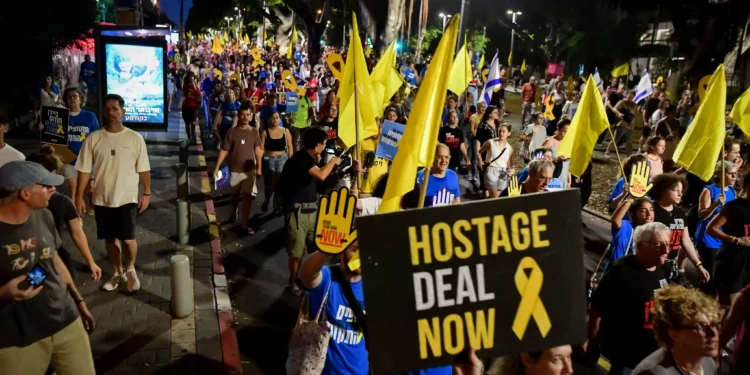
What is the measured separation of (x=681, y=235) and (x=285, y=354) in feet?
12.6

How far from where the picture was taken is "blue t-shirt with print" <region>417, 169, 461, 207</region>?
6.52 m

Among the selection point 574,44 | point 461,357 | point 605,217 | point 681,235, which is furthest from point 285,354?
point 574,44

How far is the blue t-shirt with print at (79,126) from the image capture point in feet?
26.8

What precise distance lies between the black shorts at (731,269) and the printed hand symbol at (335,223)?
12.3ft

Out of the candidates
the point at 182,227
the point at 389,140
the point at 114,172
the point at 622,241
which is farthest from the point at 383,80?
the point at 622,241

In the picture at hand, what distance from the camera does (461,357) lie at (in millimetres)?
2508

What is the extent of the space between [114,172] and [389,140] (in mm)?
3292

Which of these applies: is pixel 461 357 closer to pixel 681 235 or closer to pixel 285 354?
pixel 285 354

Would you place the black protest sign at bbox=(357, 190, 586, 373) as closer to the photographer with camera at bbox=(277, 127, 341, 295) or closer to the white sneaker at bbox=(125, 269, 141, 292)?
the photographer with camera at bbox=(277, 127, 341, 295)

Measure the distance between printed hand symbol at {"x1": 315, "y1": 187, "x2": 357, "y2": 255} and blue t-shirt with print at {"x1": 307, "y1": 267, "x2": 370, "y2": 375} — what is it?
0.17m

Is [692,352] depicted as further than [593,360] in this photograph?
No

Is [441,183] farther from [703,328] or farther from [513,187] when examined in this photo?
[703,328]

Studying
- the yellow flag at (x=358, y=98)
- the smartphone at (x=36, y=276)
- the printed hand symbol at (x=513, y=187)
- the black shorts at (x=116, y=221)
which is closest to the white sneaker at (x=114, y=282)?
the black shorts at (x=116, y=221)

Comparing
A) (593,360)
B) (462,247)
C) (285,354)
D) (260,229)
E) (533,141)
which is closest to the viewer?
(462,247)
